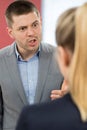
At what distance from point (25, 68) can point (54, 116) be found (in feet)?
3.29

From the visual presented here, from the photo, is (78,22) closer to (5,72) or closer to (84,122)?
(84,122)

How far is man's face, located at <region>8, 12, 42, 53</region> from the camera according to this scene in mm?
1651

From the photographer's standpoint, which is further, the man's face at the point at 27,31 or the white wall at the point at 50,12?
the white wall at the point at 50,12

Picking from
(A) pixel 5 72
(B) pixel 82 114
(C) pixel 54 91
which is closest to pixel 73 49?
(B) pixel 82 114

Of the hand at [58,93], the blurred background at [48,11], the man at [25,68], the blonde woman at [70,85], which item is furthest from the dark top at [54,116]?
the blurred background at [48,11]

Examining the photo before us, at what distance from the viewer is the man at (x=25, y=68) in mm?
1650

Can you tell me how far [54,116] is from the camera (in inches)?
28.5

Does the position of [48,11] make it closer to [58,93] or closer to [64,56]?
[58,93]

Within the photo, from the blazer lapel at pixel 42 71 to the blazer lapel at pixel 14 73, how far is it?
3.0 inches

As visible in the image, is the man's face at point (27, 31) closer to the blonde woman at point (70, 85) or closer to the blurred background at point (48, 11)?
the blonde woman at point (70, 85)

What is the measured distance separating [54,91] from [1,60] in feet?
1.21

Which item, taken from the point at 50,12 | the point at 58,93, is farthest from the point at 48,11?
the point at 58,93

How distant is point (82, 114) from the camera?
0.71 meters

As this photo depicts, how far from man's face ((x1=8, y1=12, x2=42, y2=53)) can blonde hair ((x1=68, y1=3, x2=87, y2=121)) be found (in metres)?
0.93
